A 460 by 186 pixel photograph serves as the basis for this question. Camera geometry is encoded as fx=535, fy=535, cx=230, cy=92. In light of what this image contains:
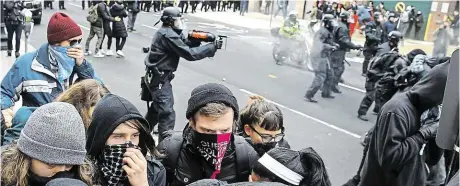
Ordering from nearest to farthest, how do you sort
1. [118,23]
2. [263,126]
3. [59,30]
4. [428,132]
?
[263,126] < [428,132] < [59,30] < [118,23]

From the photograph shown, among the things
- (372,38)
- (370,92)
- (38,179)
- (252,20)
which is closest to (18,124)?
(38,179)

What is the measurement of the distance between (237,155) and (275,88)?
312 inches

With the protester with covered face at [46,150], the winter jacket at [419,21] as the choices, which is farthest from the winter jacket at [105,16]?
the winter jacket at [419,21]

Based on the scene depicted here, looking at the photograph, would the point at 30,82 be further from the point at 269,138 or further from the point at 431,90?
the point at 431,90

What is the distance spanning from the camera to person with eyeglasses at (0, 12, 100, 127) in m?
3.51

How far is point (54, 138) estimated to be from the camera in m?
2.03

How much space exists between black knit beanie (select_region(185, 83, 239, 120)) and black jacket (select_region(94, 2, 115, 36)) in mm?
9865

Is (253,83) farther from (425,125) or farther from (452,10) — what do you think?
(452,10)

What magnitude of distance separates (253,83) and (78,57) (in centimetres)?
727

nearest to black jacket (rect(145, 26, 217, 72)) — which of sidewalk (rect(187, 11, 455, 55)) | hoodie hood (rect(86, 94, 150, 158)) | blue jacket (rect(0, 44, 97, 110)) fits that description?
blue jacket (rect(0, 44, 97, 110))

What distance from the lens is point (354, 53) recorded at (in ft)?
58.5

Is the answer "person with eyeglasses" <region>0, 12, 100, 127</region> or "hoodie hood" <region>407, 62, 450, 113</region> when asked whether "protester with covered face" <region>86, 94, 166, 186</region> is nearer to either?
"person with eyeglasses" <region>0, 12, 100, 127</region>

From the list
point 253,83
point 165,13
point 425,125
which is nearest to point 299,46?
point 253,83

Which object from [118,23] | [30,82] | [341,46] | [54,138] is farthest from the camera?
[118,23]
